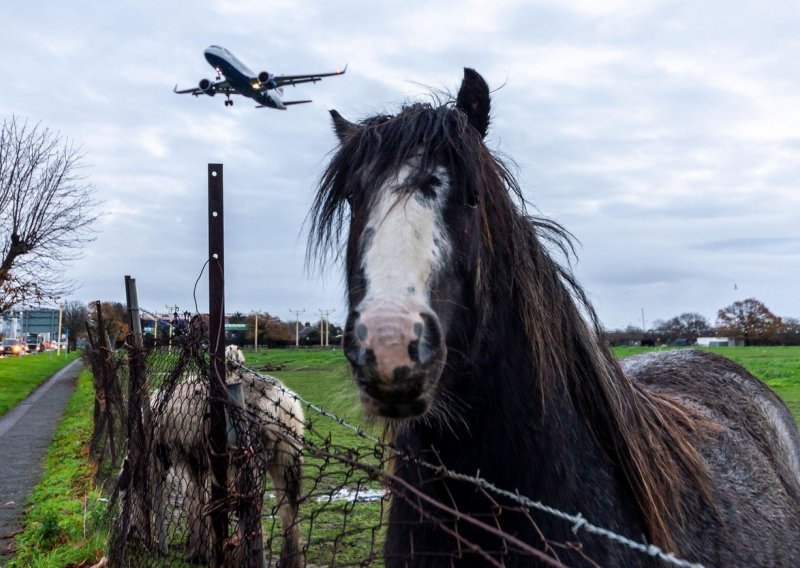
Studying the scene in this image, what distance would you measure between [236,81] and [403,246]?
135 ft

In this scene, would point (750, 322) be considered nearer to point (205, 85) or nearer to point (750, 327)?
point (750, 327)

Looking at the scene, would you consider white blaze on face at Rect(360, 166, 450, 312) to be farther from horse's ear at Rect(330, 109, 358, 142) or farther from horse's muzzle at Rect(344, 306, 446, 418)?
horse's ear at Rect(330, 109, 358, 142)

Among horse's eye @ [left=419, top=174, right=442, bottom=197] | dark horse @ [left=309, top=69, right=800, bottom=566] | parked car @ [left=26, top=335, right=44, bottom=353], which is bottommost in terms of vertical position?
parked car @ [left=26, top=335, right=44, bottom=353]

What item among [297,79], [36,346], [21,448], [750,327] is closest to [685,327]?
[750,327]

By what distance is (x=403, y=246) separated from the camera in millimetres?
1859

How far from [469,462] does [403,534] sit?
34 centimetres

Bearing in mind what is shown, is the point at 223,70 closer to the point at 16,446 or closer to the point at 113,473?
the point at 16,446

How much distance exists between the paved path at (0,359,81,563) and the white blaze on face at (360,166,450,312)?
557 cm

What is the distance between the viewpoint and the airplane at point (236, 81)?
39.1 meters

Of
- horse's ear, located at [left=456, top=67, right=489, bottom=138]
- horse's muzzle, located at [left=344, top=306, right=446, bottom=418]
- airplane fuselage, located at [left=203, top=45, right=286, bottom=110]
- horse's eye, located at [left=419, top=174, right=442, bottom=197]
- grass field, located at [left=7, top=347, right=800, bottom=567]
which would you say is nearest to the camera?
horse's muzzle, located at [left=344, top=306, right=446, bottom=418]

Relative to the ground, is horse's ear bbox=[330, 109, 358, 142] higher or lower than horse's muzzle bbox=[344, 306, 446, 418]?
higher

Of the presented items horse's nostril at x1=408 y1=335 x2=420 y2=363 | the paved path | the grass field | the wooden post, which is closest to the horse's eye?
Answer: horse's nostril at x1=408 y1=335 x2=420 y2=363

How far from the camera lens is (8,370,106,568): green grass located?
205 inches

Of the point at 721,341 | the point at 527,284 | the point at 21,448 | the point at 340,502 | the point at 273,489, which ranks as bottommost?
the point at 21,448
